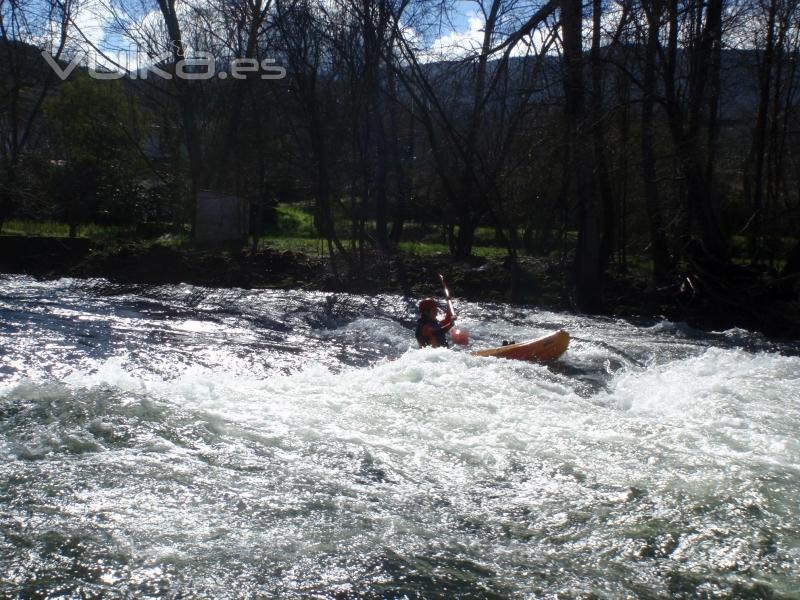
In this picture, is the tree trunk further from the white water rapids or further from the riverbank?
the white water rapids

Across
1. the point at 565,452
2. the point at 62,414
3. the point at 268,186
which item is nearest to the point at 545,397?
the point at 565,452

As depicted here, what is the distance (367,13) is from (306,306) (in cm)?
522

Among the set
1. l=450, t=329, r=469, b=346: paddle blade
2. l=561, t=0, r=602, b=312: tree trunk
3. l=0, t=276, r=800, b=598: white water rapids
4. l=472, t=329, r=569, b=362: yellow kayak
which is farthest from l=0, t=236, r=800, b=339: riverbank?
l=0, t=276, r=800, b=598: white water rapids

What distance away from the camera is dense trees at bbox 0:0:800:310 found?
12.9 meters

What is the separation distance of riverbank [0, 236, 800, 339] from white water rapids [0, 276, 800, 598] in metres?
4.53

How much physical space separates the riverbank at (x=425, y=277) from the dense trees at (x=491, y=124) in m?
0.48

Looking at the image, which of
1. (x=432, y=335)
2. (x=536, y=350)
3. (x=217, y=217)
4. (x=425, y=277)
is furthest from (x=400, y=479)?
(x=217, y=217)

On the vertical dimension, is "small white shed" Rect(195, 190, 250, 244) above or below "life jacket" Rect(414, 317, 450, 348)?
above

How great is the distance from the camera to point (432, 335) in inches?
360

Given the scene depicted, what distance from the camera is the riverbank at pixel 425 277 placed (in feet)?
42.1

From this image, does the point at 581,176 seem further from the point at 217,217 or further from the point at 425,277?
the point at 217,217

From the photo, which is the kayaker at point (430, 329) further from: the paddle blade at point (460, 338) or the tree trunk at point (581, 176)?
the tree trunk at point (581, 176)

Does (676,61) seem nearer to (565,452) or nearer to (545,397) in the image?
(545,397)

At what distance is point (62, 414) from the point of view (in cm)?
580
